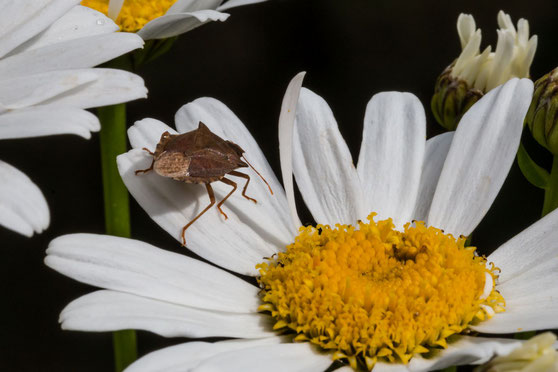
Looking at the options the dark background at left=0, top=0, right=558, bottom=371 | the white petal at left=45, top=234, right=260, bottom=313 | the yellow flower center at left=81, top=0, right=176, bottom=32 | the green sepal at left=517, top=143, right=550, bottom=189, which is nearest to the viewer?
the white petal at left=45, top=234, right=260, bottom=313

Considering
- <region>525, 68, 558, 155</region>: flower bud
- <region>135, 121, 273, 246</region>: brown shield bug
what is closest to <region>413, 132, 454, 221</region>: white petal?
<region>525, 68, 558, 155</region>: flower bud

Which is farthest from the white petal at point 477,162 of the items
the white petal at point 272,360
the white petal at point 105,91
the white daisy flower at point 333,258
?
the white petal at point 105,91

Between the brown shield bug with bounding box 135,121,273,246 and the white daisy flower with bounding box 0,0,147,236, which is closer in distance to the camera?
the white daisy flower with bounding box 0,0,147,236

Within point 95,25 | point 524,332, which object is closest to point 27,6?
point 95,25

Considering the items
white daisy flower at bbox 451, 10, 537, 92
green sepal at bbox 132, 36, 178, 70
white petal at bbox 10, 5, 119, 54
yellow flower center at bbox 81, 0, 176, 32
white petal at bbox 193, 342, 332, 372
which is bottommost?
white petal at bbox 193, 342, 332, 372

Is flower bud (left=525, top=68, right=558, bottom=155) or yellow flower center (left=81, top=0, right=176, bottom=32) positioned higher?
yellow flower center (left=81, top=0, right=176, bottom=32)

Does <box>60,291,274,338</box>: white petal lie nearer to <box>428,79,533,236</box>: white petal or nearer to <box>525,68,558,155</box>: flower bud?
<box>428,79,533,236</box>: white petal

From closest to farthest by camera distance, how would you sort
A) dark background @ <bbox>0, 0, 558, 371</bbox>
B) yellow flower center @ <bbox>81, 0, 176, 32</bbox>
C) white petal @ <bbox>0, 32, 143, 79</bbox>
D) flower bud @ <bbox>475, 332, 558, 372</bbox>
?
flower bud @ <bbox>475, 332, 558, 372</bbox>
white petal @ <bbox>0, 32, 143, 79</bbox>
yellow flower center @ <bbox>81, 0, 176, 32</bbox>
dark background @ <bbox>0, 0, 558, 371</bbox>

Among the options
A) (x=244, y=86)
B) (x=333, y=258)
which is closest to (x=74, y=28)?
(x=333, y=258)
